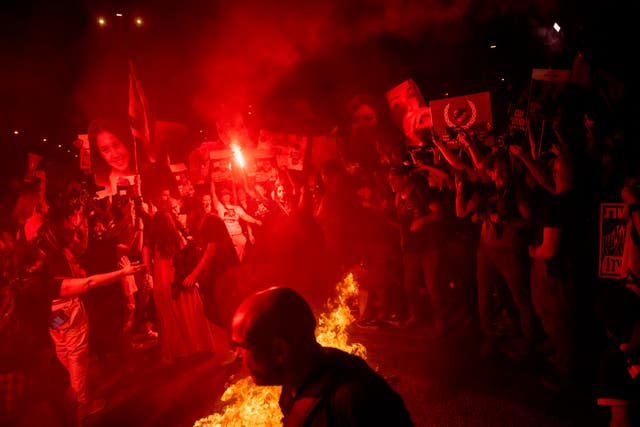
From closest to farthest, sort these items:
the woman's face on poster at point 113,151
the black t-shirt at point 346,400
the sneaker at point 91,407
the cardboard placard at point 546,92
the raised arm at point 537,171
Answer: the black t-shirt at point 346,400, the raised arm at point 537,171, the sneaker at point 91,407, the cardboard placard at point 546,92, the woman's face on poster at point 113,151

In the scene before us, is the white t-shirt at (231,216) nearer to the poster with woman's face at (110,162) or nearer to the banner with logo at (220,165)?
the banner with logo at (220,165)

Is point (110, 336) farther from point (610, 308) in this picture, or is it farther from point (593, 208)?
point (593, 208)

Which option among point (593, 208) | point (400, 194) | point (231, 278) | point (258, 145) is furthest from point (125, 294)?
point (593, 208)

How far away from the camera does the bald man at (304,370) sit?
4.87ft

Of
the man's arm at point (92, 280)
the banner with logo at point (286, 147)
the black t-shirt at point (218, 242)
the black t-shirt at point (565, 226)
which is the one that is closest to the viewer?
the black t-shirt at point (565, 226)

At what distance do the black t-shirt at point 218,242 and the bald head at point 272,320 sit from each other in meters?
4.88

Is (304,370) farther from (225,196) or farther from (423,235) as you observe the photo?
(225,196)

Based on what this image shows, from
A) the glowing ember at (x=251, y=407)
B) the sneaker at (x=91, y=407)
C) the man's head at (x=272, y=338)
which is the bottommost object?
the sneaker at (x=91, y=407)

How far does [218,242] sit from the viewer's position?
6418 mm

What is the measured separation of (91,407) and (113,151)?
12.3ft

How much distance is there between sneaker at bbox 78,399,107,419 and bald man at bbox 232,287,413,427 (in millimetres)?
4540

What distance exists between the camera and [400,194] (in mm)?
6344

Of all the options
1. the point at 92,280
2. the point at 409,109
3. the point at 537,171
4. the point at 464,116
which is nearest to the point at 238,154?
the point at 92,280

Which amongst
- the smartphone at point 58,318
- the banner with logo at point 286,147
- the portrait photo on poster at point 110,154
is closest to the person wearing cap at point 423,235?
the banner with logo at point 286,147
